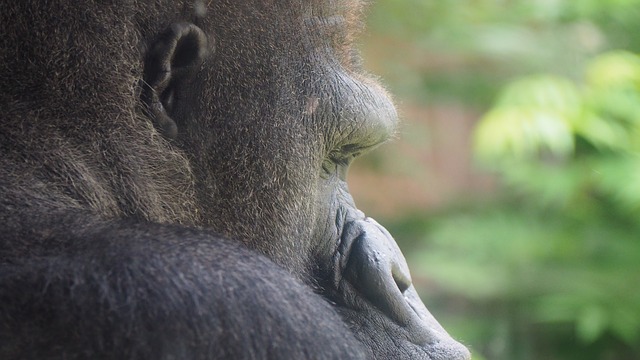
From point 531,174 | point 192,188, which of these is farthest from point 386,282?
point 531,174

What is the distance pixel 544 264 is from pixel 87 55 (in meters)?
4.58

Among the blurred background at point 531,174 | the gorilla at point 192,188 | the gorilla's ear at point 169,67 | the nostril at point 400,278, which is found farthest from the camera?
the blurred background at point 531,174

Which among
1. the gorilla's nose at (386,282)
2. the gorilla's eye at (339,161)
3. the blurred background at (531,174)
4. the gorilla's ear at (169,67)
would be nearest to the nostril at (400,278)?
the gorilla's nose at (386,282)

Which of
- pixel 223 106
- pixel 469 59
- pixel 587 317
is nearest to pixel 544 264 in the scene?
pixel 587 317

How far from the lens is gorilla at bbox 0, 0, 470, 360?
5.21 feet

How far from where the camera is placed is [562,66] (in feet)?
21.2

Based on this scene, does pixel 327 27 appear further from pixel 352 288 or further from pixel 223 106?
pixel 352 288

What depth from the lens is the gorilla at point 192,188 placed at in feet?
5.21

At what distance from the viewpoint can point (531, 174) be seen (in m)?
5.88

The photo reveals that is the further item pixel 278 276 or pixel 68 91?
pixel 68 91

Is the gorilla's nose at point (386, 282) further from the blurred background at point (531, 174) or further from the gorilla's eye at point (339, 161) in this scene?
the blurred background at point (531, 174)

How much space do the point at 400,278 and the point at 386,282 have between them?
0.39 ft

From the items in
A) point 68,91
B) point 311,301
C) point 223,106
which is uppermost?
point 223,106

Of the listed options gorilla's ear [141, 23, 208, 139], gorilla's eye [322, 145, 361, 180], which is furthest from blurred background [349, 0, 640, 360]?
gorilla's ear [141, 23, 208, 139]
